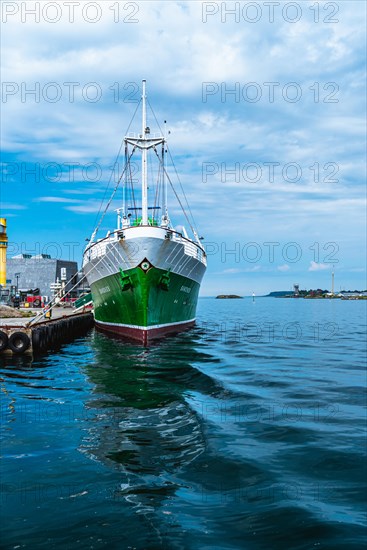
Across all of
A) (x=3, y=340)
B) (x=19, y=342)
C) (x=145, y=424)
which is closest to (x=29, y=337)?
(x=19, y=342)

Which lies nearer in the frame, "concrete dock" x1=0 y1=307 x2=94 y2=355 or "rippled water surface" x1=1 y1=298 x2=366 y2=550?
"rippled water surface" x1=1 y1=298 x2=366 y2=550

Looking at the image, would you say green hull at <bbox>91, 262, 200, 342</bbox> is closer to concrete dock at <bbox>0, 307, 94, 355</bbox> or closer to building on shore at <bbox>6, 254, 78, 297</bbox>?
concrete dock at <bbox>0, 307, 94, 355</bbox>

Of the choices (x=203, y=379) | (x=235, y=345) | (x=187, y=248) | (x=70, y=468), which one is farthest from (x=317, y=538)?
(x=187, y=248)

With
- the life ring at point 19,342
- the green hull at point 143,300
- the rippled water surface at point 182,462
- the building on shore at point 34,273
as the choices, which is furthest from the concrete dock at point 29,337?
the building on shore at point 34,273

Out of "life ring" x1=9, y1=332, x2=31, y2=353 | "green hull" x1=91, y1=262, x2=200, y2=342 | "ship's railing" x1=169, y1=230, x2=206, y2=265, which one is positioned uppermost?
"ship's railing" x1=169, y1=230, x2=206, y2=265

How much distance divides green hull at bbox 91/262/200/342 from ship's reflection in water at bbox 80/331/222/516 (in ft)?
19.6

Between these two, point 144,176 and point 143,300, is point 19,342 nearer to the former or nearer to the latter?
point 143,300

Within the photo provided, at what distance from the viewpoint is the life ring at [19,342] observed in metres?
22.0

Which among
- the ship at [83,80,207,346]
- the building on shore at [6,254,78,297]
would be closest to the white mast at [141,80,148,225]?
the ship at [83,80,207,346]

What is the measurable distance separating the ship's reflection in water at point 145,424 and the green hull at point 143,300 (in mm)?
5971

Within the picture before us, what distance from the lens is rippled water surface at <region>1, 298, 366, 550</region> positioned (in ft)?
18.2

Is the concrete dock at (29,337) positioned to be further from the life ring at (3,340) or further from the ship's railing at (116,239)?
the ship's railing at (116,239)

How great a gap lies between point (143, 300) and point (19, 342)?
693 centimetres

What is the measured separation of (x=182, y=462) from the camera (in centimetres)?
777
